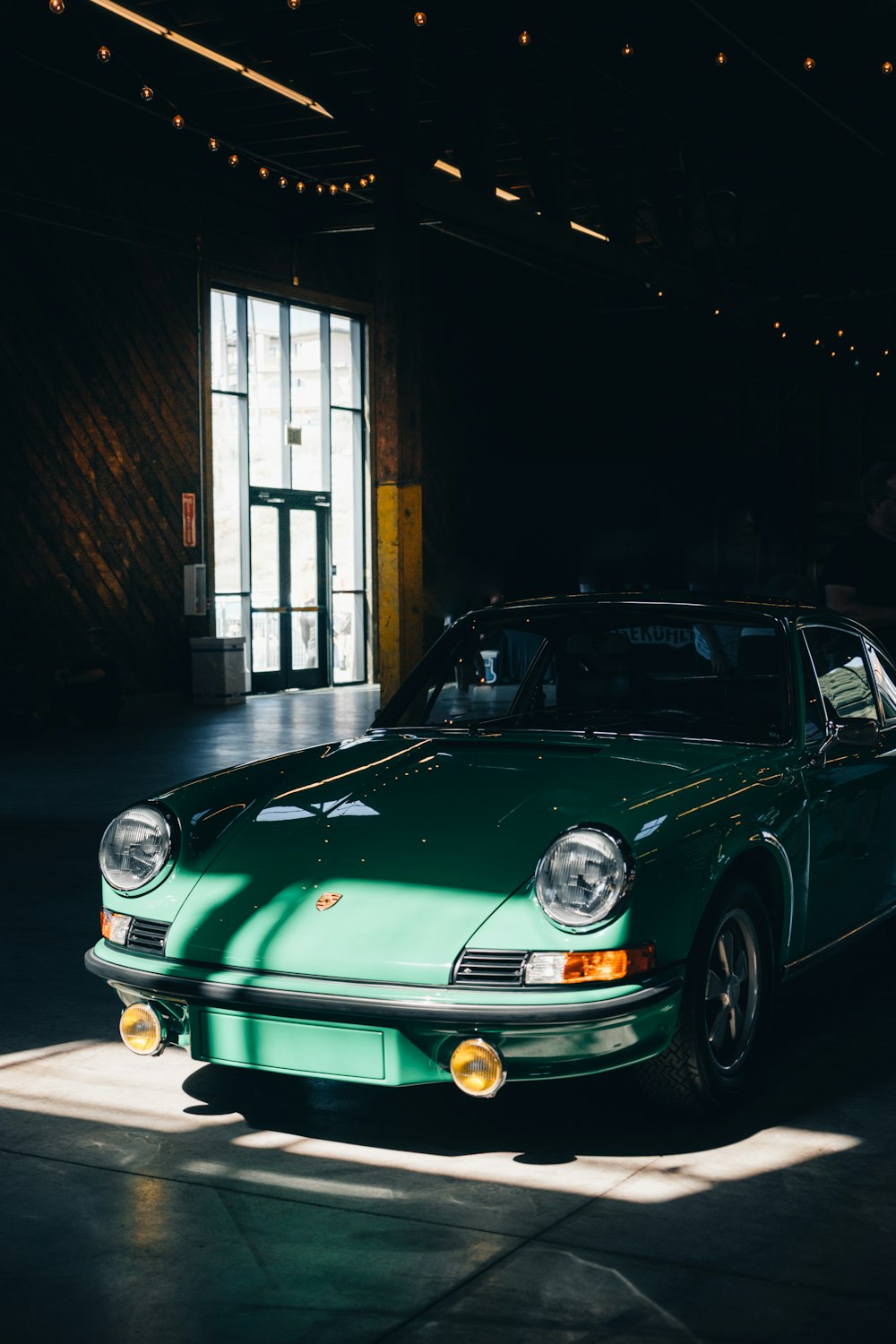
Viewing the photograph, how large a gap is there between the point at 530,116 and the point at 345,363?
9.28 m

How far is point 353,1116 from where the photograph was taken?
3.82 meters

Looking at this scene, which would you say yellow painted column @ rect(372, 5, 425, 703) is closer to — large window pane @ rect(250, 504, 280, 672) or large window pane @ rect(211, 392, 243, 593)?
large window pane @ rect(211, 392, 243, 593)

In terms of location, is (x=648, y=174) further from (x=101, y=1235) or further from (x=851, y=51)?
(x=101, y=1235)

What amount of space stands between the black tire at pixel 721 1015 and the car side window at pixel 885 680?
4.81ft

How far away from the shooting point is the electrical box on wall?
19.4 m

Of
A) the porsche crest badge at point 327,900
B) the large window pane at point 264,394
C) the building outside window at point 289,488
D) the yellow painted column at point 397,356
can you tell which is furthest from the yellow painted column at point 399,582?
the large window pane at point 264,394

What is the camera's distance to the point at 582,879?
3.38 meters

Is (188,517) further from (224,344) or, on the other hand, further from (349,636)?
(349,636)

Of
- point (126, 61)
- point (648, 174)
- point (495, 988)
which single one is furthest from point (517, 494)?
point (495, 988)

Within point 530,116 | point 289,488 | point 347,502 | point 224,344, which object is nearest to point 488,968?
point 530,116

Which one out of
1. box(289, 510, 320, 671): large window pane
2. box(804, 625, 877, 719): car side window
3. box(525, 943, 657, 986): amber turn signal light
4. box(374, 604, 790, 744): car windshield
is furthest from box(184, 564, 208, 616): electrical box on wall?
box(525, 943, 657, 986): amber turn signal light

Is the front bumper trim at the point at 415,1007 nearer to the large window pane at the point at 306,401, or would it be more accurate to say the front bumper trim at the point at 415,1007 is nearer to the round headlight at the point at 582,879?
the round headlight at the point at 582,879

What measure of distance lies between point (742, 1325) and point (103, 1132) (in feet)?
5.85

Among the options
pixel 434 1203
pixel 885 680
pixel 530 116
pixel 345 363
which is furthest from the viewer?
pixel 345 363
